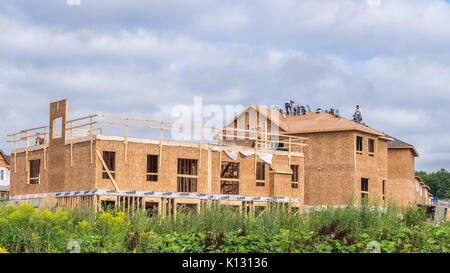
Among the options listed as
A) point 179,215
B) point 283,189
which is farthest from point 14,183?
point 179,215

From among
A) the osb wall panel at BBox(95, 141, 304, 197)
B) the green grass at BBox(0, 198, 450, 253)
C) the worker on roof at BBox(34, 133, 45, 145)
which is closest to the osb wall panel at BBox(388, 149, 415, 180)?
the osb wall panel at BBox(95, 141, 304, 197)

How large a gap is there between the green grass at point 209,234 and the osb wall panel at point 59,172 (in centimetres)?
1381

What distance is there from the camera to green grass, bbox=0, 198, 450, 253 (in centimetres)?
1295

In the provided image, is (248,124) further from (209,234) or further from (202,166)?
(209,234)

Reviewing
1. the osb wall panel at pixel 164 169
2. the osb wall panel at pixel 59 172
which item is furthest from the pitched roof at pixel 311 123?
the osb wall panel at pixel 59 172

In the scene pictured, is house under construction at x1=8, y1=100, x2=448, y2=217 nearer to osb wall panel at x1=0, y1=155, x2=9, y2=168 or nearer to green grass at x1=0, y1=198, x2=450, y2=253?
green grass at x1=0, y1=198, x2=450, y2=253

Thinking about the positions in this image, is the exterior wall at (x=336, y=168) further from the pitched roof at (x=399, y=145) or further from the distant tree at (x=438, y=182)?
the distant tree at (x=438, y=182)

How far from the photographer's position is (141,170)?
32219 mm

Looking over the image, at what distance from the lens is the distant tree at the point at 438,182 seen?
403 ft

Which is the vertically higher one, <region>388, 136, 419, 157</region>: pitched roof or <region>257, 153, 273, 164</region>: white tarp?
<region>388, 136, 419, 157</region>: pitched roof

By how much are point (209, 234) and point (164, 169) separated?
1893 centimetres

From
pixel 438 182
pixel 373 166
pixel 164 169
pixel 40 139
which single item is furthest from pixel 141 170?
pixel 438 182

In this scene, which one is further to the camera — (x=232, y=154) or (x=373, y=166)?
(x=373, y=166)

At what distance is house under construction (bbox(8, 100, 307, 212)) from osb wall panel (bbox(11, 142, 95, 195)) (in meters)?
0.05
